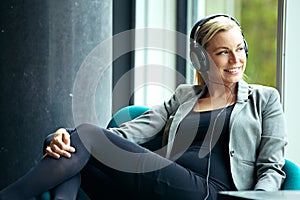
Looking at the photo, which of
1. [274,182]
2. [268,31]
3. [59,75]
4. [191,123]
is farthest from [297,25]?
[59,75]

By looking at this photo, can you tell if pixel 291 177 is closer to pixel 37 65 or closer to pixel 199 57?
pixel 199 57

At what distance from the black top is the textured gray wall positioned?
2.92ft

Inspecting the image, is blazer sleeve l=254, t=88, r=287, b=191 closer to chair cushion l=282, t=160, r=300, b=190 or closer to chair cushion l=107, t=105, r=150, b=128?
chair cushion l=282, t=160, r=300, b=190

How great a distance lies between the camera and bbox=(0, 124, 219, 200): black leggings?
7.50ft

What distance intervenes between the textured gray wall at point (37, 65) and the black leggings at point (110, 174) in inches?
35.1

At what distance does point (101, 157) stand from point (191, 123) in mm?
407

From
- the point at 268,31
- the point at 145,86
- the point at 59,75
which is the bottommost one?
the point at 145,86

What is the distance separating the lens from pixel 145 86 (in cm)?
440

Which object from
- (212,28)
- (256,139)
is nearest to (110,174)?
(256,139)

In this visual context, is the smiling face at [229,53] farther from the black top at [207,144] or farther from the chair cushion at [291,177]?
the chair cushion at [291,177]

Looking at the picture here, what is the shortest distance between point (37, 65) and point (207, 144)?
1.09 m

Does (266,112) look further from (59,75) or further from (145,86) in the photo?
(145,86)

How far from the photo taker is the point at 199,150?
8.23 ft

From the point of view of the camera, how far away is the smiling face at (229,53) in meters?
2.48
